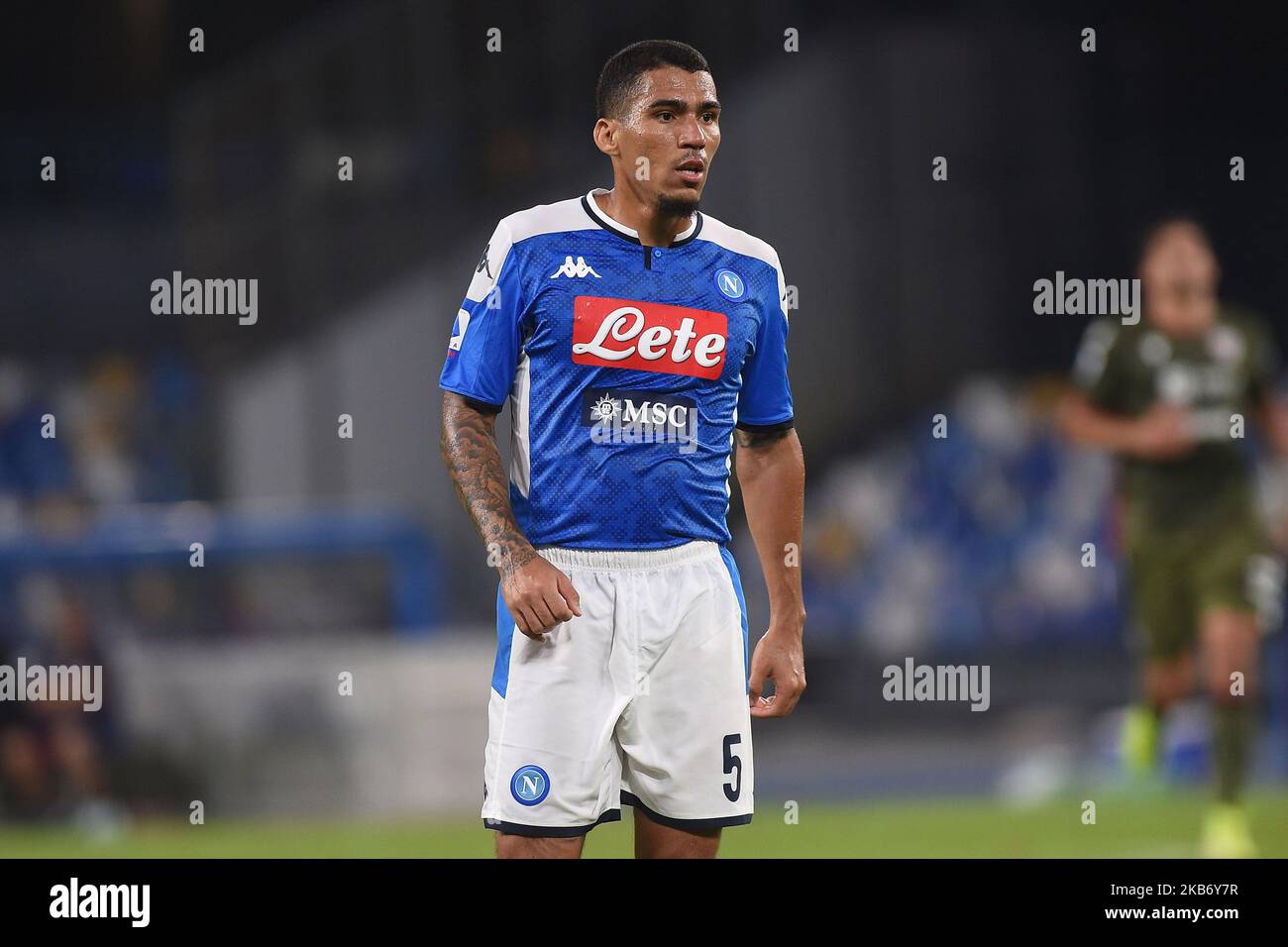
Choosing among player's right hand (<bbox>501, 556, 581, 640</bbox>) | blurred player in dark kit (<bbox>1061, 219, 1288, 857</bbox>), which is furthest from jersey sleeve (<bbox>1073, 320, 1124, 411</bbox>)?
player's right hand (<bbox>501, 556, 581, 640</bbox>)

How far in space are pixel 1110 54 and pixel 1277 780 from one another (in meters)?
6.60

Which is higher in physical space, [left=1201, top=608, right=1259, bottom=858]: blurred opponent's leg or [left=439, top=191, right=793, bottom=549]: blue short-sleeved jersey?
[left=439, top=191, right=793, bottom=549]: blue short-sleeved jersey

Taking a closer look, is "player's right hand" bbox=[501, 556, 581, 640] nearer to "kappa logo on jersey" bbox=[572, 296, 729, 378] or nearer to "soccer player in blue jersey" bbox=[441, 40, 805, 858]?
"soccer player in blue jersey" bbox=[441, 40, 805, 858]

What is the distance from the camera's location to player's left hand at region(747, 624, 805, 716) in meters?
3.91

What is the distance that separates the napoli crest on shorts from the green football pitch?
397cm

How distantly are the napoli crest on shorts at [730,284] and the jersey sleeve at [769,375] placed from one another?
0.08 meters

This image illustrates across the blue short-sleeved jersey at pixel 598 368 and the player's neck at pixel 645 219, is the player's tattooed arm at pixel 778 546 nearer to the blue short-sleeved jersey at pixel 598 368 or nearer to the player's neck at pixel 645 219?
the blue short-sleeved jersey at pixel 598 368

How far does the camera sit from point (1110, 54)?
14.4 metres

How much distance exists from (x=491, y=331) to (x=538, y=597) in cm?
61

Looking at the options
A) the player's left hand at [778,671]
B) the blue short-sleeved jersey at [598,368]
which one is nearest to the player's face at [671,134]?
the blue short-sleeved jersey at [598,368]

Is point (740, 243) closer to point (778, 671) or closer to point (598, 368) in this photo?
point (598, 368)

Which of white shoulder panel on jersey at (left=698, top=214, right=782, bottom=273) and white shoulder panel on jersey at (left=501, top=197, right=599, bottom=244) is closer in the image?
white shoulder panel on jersey at (left=501, top=197, right=599, bottom=244)
